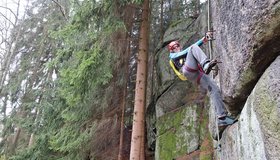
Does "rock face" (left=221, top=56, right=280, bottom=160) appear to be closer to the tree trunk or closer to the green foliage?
the tree trunk

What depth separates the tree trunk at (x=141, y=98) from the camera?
27.2 ft

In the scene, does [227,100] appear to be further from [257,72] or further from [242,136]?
[257,72]

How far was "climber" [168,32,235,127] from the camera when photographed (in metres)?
4.88

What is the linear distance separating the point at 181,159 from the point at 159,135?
144 centimetres

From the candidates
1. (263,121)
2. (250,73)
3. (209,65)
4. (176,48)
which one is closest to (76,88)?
(176,48)

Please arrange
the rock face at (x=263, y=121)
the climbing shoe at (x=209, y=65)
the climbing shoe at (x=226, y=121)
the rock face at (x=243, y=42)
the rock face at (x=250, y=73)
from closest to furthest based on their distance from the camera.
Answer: the rock face at (x=263, y=121), the rock face at (x=250, y=73), the rock face at (x=243, y=42), the climbing shoe at (x=209, y=65), the climbing shoe at (x=226, y=121)

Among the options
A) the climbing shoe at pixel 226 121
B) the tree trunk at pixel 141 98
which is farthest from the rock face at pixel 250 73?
the tree trunk at pixel 141 98

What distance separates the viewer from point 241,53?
3689 mm

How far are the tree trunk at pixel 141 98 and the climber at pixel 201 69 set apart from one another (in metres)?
3.24

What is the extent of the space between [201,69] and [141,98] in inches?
151

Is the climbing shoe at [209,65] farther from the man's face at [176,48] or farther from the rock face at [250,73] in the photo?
the man's face at [176,48]

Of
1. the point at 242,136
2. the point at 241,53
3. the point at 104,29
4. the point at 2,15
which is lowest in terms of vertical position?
the point at 242,136

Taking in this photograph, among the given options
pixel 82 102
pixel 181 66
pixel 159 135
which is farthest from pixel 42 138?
pixel 181 66

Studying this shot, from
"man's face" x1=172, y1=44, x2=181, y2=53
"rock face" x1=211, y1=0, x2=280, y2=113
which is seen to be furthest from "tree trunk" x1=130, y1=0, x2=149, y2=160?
"rock face" x1=211, y1=0, x2=280, y2=113
